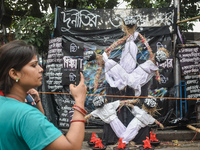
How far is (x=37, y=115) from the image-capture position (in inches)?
39.7

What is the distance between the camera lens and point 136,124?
500 cm

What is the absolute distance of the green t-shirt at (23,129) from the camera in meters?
0.98

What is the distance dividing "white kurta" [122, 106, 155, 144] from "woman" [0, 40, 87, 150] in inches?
157

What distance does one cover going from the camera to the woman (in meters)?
0.98

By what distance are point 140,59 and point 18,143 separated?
188 inches

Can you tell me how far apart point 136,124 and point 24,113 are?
4259mm

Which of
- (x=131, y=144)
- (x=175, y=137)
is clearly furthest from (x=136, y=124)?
(x=175, y=137)

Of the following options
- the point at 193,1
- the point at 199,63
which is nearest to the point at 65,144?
the point at 199,63

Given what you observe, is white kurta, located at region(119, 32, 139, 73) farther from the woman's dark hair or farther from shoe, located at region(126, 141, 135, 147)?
the woman's dark hair

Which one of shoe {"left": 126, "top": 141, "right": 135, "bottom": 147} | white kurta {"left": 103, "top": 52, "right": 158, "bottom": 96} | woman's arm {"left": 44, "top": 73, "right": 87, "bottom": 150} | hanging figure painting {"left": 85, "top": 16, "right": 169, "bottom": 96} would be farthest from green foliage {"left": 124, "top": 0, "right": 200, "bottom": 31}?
woman's arm {"left": 44, "top": 73, "right": 87, "bottom": 150}

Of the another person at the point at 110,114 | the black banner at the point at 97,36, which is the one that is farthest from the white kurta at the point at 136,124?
the black banner at the point at 97,36

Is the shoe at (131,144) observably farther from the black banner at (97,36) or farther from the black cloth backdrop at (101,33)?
the black banner at (97,36)

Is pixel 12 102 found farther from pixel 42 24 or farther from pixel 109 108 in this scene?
pixel 42 24

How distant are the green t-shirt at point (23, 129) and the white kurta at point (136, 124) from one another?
4.17 m
